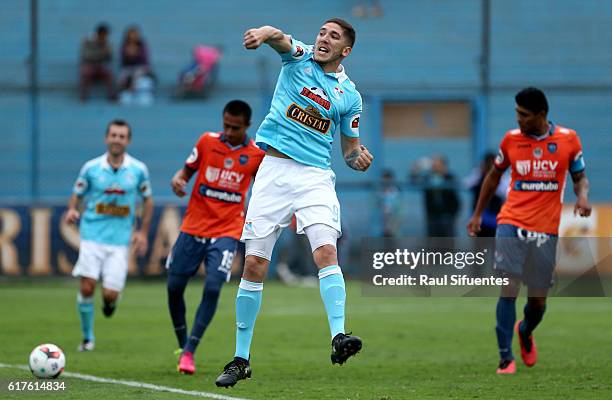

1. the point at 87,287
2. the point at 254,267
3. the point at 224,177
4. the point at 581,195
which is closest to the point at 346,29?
the point at 254,267

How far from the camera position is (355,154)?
8.23 metres

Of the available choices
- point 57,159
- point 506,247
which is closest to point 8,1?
point 57,159

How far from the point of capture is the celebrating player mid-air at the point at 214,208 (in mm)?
10211

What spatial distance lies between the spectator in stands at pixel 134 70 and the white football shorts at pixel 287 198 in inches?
672

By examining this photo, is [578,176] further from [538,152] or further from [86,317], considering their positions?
[86,317]

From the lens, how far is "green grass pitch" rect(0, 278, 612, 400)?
8734 millimetres

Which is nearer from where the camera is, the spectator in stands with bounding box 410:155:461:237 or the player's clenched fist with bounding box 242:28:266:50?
the player's clenched fist with bounding box 242:28:266:50

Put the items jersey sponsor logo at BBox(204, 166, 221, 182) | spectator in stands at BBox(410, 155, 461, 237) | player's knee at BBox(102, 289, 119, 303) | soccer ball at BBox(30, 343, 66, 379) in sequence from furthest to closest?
1. spectator in stands at BBox(410, 155, 461, 237)
2. player's knee at BBox(102, 289, 119, 303)
3. jersey sponsor logo at BBox(204, 166, 221, 182)
4. soccer ball at BBox(30, 343, 66, 379)

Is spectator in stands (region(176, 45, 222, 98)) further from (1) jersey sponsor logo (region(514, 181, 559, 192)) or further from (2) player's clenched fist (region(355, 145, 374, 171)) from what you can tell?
(2) player's clenched fist (region(355, 145, 374, 171))

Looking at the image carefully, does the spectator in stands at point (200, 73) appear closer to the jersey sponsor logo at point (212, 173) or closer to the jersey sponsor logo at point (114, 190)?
the jersey sponsor logo at point (114, 190)

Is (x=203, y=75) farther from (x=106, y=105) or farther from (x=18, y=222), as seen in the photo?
(x=18, y=222)

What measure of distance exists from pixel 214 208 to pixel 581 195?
10.4ft

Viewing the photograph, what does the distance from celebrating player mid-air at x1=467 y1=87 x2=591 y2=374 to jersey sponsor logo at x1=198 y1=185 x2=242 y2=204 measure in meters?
2.07

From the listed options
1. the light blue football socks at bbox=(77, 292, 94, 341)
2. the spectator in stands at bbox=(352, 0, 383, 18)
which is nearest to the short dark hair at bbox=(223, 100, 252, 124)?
the light blue football socks at bbox=(77, 292, 94, 341)
